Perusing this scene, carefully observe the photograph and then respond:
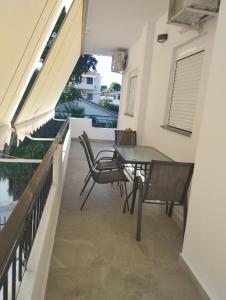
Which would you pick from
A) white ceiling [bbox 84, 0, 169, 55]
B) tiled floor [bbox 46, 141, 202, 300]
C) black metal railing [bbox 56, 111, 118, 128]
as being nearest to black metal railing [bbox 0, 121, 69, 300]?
tiled floor [bbox 46, 141, 202, 300]

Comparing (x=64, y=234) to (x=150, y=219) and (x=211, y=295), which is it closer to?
(x=150, y=219)

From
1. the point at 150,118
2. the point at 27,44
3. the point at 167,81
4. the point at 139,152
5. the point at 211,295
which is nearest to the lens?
the point at 211,295

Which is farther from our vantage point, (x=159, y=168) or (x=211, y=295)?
(x=159, y=168)

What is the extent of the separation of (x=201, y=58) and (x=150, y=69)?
1985mm

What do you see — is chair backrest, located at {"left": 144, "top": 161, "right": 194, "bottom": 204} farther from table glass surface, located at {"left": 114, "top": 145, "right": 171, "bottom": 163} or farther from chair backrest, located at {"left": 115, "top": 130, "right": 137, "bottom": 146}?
→ chair backrest, located at {"left": 115, "top": 130, "right": 137, "bottom": 146}

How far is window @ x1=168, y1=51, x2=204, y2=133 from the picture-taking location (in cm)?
336

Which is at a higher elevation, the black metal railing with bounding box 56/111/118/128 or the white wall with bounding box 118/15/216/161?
the white wall with bounding box 118/15/216/161

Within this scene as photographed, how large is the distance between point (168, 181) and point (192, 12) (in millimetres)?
1814

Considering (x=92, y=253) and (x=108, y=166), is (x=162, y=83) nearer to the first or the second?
(x=108, y=166)

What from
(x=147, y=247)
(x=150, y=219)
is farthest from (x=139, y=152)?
(x=147, y=247)

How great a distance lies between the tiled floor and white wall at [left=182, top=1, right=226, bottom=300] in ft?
0.82

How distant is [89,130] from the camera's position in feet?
32.2

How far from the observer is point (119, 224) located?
A: 3.17 m

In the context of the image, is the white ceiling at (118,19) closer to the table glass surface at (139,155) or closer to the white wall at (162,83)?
the white wall at (162,83)
